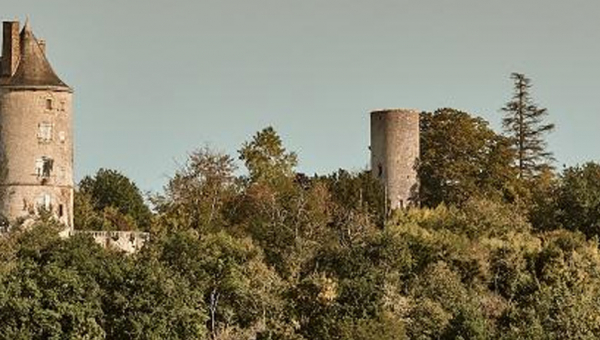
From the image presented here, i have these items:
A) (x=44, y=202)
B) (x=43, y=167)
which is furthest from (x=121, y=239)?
(x=43, y=167)

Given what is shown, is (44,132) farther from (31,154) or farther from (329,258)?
(329,258)

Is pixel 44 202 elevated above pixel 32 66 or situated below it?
below

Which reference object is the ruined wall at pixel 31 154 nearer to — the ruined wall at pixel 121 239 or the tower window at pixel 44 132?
the tower window at pixel 44 132

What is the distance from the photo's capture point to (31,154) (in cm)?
7119

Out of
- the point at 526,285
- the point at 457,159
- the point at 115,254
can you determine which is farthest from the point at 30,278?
the point at 457,159

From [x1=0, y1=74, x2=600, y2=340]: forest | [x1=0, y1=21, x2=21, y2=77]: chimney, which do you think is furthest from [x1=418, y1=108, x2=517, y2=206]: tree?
[x1=0, y1=21, x2=21, y2=77]: chimney

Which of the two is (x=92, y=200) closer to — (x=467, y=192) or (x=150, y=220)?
(x=150, y=220)

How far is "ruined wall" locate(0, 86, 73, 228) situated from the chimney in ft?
3.25

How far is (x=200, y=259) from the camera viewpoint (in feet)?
218

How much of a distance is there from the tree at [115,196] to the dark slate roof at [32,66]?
28.2ft

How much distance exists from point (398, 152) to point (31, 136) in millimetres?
15358

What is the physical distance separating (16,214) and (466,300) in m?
15.8

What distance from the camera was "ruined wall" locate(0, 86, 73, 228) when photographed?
233 feet

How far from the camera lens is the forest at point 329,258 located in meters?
63.2
